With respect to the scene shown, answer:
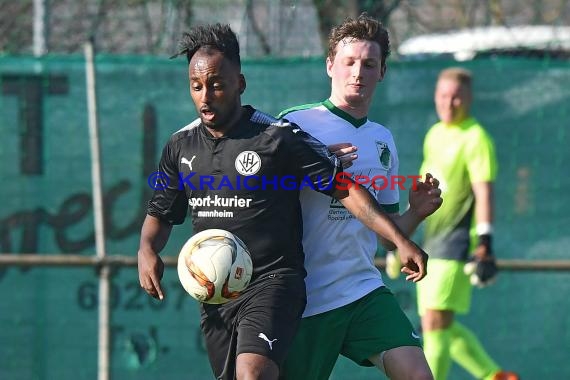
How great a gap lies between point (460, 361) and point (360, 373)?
2.55 ft

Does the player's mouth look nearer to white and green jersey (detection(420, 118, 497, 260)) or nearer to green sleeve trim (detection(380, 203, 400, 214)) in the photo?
green sleeve trim (detection(380, 203, 400, 214))

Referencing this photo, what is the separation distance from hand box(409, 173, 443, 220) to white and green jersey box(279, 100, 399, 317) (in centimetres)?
30

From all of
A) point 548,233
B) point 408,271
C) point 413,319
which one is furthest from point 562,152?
→ point 408,271

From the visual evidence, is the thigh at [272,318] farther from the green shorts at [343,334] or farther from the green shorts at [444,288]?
the green shorts at [444,288]

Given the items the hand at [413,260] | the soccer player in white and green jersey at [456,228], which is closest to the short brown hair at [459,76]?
the soccer player in white and green jersey at [456,228]

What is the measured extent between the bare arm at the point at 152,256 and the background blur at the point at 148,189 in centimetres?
267

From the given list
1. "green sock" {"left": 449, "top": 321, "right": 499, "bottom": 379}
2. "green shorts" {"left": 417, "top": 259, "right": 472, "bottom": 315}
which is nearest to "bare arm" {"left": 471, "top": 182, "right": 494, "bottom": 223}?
"green shorts" {"left": 417, "top": 259, "right": 472, "bottom": 315}

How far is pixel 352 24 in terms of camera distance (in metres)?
5.21

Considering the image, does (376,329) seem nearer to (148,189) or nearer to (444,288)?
(444,288)

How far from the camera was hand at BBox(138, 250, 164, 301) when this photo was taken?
196 inches

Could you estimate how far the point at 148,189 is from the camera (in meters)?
8.04

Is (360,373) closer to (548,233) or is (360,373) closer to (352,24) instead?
(548,233)

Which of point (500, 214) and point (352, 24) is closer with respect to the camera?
point (352, 24)

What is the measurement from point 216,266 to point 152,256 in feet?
1.47
